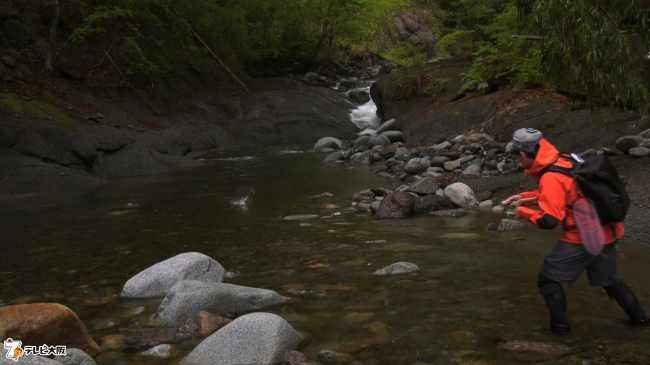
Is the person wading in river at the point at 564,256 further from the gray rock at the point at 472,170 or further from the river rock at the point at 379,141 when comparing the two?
the river rock at the point at 379,141

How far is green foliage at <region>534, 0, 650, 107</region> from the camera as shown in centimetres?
787

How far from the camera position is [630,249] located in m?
6.65

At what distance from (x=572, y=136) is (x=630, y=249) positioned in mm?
5433

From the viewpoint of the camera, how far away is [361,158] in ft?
55.6

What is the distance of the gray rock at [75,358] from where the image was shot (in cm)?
395

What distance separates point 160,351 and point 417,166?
9.01m

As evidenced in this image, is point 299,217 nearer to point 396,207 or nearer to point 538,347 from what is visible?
point 396,207

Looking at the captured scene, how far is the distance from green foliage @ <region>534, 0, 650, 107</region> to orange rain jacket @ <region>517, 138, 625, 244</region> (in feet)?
14.0

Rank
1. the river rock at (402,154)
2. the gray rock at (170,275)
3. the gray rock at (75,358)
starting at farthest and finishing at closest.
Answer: the river rock at (402,154) → the gray rock at (170,275) → the gray rock at (75,358)

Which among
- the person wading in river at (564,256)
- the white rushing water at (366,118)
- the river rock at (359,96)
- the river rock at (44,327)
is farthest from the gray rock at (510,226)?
the river rock at (359,96)

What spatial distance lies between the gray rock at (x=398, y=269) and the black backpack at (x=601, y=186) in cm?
225

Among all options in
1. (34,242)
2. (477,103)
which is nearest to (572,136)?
(477,103)

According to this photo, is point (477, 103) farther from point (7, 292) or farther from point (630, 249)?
point (7, 292)

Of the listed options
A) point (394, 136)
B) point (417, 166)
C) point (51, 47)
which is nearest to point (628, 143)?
point (417, 166)
